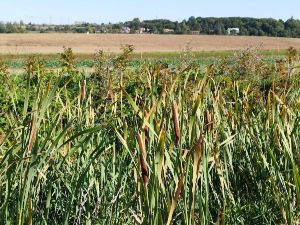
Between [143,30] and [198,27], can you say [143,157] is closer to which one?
[143,30]

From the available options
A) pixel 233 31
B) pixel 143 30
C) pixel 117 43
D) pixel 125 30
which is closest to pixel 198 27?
pixel 233 31

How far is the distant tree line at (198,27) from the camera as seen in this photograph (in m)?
93.4

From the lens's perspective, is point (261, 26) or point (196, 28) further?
point (196, 28)

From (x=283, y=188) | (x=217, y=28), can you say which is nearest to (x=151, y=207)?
(x=283, y=188)

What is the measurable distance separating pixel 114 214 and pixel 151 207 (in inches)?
15.6

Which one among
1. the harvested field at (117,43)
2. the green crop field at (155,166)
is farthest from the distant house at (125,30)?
the green crop field at (155,166)

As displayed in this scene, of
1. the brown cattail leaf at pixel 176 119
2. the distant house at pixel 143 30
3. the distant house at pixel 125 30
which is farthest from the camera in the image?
the distant house at pixel 143 30

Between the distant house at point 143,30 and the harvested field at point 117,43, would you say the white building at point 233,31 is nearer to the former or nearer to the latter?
the distant house at point 143,30

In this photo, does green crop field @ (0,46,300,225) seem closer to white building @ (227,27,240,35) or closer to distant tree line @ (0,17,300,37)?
distant tree line @ (0,17,300,37)

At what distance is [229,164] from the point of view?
2592 millimetres

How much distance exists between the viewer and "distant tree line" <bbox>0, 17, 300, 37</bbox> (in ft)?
307

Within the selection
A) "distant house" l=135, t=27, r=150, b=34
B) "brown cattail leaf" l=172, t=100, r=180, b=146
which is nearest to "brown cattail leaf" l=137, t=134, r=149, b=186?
"brown cattail leaf" l=172, t=100, r=180, b=146

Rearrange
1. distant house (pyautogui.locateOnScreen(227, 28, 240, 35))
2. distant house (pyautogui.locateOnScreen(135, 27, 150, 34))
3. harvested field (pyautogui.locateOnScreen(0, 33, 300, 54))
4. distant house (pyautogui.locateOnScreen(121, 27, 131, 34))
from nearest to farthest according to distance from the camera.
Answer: harvested field (pyautogui.locateOnScreen(0, 33, 300, 54)), distant house (pyautogui.locateOnScreen(227, 28, 240, 35)), distant house (pyautogui.locateOnScreen(121, 27, 131, 34)), distant house (pyautogui.locateOnScreen(135, 27, 150, 34))

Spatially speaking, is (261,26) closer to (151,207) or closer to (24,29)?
(24,29)
